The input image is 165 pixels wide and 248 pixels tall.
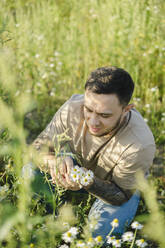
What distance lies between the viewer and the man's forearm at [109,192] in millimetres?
2015

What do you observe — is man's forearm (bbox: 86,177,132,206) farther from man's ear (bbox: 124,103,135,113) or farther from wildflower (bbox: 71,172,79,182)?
man's ear (bbox: 124,103,135,113)

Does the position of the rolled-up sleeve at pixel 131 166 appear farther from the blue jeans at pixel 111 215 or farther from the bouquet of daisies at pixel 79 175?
the bouquet of daisies at pixel 79 175

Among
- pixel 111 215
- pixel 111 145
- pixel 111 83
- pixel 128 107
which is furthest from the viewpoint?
pixel 111 215

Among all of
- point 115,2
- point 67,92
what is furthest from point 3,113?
point 115,2

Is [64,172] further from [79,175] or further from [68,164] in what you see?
[79,175]

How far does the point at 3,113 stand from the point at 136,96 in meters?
2.89

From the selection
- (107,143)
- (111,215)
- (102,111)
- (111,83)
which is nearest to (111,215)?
(111,215)

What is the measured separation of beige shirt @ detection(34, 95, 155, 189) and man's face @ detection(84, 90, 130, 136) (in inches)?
5.7

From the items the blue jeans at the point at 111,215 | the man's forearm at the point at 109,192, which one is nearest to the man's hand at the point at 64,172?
the man's forearm at the point at 109,192

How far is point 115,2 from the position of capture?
404 centimetres

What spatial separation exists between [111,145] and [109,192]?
31cm

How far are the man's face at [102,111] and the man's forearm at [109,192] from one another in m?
0.33

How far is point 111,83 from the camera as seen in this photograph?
74.8 inches

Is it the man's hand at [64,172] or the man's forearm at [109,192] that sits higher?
the man's hand at [64,172]
